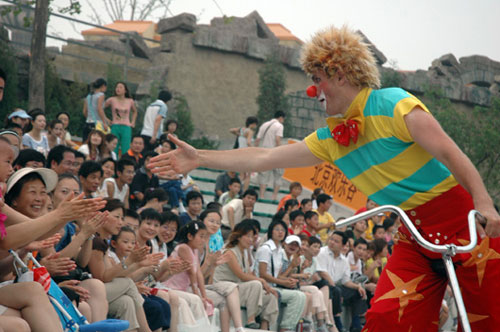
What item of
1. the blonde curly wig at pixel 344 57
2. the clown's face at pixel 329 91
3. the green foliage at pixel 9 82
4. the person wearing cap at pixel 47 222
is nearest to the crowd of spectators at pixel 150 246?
the person wearing cap at pixel 47 222

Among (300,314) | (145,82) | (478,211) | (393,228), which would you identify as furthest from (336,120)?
(145,82)

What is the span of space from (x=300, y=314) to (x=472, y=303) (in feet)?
18.3

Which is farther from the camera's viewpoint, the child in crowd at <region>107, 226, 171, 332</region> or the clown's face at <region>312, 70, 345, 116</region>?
the child in crowd at <region>107, 226, 171, 332</region>

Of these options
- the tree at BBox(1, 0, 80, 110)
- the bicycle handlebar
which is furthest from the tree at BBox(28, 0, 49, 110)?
the bicycle handlebar

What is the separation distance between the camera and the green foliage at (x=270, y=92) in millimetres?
21516

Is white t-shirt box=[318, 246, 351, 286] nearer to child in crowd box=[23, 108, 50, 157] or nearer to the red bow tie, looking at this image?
child in crowd box=[23, 108, 50, 157]

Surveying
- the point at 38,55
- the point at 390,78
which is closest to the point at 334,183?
the point at 390,78

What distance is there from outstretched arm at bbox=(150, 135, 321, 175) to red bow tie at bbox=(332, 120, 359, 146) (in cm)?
33

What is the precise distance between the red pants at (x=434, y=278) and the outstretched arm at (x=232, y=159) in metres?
0.82

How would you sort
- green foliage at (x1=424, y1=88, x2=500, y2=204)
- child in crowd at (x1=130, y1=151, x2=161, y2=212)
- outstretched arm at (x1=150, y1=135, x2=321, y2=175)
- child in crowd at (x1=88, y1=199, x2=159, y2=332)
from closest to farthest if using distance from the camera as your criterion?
outstretched arm at (x1=150, y1=135, x2=321, y2=175) < child in crowd at (x1=88, y1=199, x2=159, y2=332) < child in crowd at (x1=130, y1=151, x2=161, y2=212) < green foliage at (x1=424, y1=88, x2=500, y2=204)

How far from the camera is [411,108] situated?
378 centimetres

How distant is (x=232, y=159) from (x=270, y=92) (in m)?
17.3

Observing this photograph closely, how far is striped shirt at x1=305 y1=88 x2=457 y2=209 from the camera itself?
3879mm

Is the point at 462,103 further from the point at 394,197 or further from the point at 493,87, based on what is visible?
the point at 394,197
